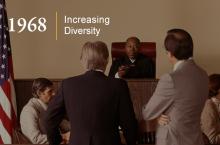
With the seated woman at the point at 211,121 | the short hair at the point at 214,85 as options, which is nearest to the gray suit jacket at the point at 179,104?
the seated woman at the point at 211,121

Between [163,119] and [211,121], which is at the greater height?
[163,119]

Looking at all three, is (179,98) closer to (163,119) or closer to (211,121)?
(163,119)

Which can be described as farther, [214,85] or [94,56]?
[214,85]

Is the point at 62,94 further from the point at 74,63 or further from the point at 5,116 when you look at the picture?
the point at 74,63

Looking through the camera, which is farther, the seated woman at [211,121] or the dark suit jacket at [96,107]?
the seated woman at [211,121]

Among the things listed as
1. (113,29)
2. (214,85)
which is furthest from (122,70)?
(113,29)

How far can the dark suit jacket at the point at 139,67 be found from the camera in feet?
17.2

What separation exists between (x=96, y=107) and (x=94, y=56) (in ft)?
0.88

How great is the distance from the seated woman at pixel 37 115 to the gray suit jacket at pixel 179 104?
1.40 meters

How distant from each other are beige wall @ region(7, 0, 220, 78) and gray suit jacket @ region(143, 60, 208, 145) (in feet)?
13.4

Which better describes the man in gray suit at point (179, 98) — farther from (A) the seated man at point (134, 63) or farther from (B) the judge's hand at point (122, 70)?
(A) the seated man at point (134, 63)

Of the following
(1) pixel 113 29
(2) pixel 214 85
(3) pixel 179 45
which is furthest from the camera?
(1) pixel 113 29

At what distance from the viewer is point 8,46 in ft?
15.5

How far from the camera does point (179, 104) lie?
8.19 ft
